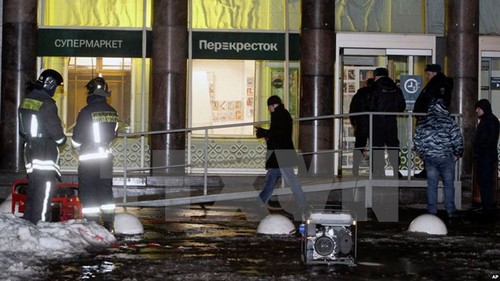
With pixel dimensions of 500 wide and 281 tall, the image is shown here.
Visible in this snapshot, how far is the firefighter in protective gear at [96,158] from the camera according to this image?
1255 centimetres

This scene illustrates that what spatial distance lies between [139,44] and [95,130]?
9989mm

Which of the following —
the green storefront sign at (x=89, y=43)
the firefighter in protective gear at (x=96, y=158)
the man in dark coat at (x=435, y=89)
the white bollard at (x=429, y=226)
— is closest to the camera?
the firefighter in protective gear at (x=96, y=158)

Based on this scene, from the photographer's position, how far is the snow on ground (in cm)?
1032

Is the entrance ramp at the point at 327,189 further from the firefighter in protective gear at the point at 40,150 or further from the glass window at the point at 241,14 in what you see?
the glass window at the point at 241,14

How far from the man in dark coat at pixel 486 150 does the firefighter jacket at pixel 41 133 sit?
724 cm

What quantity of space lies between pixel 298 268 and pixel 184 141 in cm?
1124

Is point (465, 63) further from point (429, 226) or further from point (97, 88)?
point (97, 88)

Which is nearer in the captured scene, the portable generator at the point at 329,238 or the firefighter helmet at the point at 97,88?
the portable generator at the point at 329,238

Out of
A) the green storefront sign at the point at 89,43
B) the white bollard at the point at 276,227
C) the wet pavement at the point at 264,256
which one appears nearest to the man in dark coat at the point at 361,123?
the wet pavement at the point at 264,256

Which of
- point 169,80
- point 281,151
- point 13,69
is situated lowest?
point 281,151

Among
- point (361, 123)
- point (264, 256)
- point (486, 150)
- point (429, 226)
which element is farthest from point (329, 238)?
point (361, 123)

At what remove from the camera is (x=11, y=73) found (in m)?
21.3

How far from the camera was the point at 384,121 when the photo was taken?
1877 centimetres

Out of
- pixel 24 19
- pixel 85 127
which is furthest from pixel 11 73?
pixel 85 127
